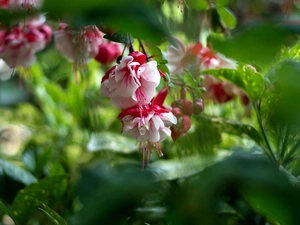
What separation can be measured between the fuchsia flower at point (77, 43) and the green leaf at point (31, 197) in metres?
0.15

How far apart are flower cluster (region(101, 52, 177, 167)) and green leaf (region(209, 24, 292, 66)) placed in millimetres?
289

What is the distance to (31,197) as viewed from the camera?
1.95 ft

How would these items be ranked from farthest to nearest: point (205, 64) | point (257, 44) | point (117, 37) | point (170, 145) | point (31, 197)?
point (170, 145) < point (205, 64) < point (31, 197) < point (117, 37) < point (257, 44)

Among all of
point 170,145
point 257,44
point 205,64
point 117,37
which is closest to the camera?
point 257,44

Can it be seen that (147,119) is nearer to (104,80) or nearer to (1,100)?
(104,80)

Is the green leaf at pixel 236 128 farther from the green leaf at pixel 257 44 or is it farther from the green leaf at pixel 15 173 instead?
the green leaf at pixel 257 44

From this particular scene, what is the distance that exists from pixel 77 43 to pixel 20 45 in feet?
0.33

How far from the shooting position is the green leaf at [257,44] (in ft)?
0.59

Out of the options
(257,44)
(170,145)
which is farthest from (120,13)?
(170,145)

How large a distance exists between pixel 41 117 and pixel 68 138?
0.20m

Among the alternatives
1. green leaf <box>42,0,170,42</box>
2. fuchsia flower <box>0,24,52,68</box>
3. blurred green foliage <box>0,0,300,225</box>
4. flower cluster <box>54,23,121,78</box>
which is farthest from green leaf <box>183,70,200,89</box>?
green leaf <box>42,0,170,42</box>

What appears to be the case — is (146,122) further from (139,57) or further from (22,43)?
(22,43)

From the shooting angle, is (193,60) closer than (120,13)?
No

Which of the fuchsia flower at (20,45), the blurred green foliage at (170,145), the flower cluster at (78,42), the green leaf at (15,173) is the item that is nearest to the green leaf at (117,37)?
the blurred green foliage at (170,145)
